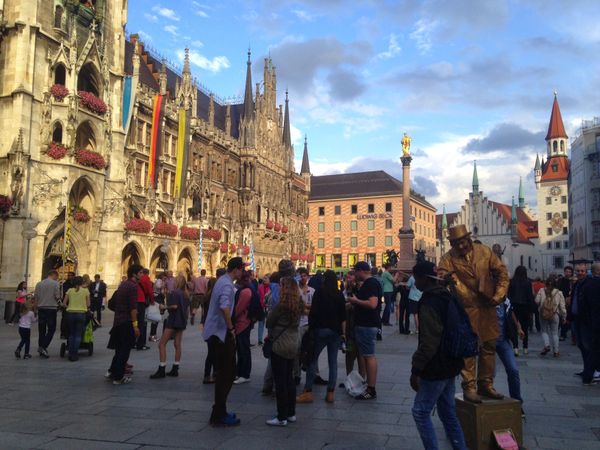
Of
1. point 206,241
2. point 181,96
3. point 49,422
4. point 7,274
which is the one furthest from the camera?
point 181,96

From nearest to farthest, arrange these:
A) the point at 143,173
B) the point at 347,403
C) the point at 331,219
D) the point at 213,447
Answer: the point at 213,447
the point at 347,403
the point at 143,173
the point at 331,219

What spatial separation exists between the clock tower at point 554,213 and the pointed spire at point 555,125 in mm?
2606

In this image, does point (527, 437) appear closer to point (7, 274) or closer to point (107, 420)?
point (107, 420)

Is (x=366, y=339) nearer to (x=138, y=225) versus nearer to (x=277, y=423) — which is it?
(x=277, y=423)

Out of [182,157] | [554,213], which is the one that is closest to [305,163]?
[182,157]

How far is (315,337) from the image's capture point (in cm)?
769

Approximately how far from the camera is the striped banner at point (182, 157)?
3919 cm

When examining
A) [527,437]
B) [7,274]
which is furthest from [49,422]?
[7,274]

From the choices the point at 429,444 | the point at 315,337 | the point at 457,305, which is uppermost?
the point at 457,305

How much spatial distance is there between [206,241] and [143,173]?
22.6ft

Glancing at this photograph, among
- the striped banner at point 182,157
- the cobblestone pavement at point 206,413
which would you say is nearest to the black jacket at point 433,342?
the cobblestone pavement at point 206,413

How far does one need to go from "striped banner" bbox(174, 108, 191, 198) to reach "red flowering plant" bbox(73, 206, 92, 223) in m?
11.0

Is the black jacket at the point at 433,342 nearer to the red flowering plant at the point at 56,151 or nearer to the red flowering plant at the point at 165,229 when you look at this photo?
the red flowering plant at the point at 56,151

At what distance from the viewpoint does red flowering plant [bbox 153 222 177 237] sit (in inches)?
1308
